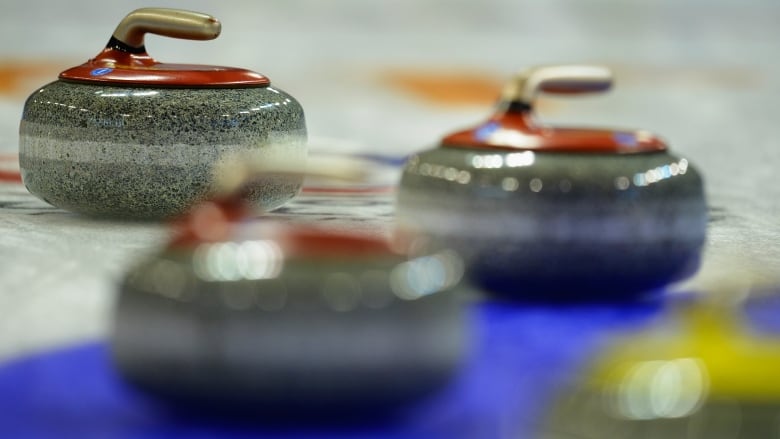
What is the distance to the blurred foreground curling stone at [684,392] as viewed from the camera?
108 centimetres

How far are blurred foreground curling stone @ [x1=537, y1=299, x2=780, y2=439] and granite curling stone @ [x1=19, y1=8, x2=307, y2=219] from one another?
1331 mm

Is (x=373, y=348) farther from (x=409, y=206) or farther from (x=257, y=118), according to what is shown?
(x=257, y=118)

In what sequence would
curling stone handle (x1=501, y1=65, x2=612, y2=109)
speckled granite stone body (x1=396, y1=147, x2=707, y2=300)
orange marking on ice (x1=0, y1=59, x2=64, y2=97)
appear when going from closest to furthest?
speckled granite stone body (x1=396, y1=147, x2=707, y2=300)
curling stone handle (x1=501, y1=65, x2=612, y2=109)
orange marking on ice (x1=0, y1=59, x2=64, y2=97)

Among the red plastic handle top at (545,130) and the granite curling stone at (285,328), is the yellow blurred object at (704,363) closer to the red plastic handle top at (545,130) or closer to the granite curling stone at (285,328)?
the granite curling stone at (285,328)

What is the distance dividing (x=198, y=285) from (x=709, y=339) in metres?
0.48

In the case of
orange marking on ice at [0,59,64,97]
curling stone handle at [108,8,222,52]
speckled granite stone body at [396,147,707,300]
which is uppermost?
curling stone handle at [108,8,222,52]

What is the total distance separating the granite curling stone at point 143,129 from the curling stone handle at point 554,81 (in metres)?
0.67

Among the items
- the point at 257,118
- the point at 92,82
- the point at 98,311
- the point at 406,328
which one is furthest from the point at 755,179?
the point at 406,328

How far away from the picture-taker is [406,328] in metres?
1.22

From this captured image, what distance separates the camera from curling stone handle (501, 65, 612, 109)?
6.28 ft

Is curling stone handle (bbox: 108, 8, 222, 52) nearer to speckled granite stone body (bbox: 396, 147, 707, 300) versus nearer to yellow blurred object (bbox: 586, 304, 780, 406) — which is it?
speckled granite stone body (bbox: 396, 147, 707, 300)

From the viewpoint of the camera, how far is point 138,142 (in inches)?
92.8

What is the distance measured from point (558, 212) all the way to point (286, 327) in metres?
0.70

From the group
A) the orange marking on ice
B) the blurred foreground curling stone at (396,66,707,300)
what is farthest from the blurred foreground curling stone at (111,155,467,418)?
the orange marking on ice
